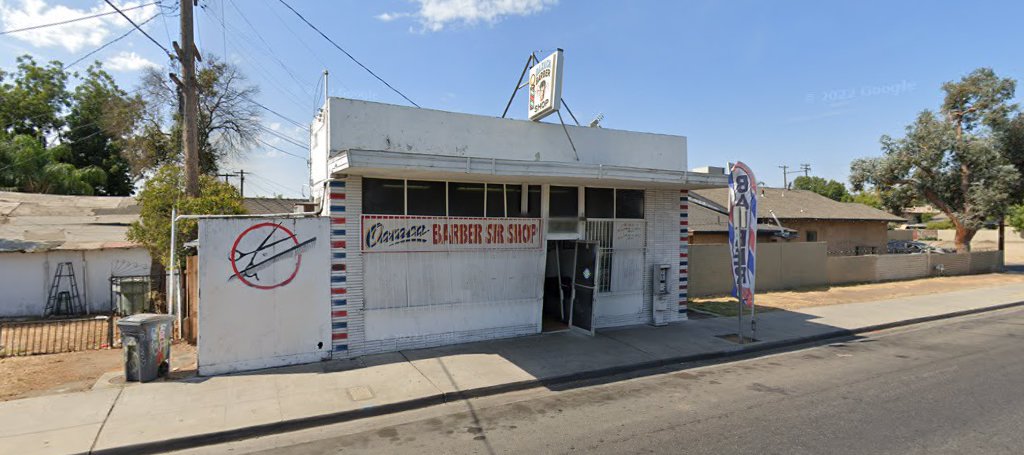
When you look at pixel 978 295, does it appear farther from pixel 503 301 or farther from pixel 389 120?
pixel 389 120

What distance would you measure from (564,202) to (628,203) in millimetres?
1641

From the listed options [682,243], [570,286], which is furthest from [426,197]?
[682,243]

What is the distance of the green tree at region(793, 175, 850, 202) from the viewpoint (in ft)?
261

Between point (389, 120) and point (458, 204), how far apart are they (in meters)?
1.91

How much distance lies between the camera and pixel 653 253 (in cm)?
1127

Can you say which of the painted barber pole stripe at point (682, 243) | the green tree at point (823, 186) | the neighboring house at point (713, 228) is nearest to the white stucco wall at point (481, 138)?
the painted barber pole stripe at point (682, 243)

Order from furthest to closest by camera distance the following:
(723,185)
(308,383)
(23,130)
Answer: (23,130) < (723,185) < (308,383)

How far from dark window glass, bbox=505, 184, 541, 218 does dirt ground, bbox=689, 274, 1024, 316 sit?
6.37 meters

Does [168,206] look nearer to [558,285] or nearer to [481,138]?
[481,138]

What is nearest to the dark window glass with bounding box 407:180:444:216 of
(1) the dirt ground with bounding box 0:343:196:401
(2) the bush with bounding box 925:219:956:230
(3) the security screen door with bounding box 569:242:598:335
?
(3) the security screen door with bounding box 569:242:598:335

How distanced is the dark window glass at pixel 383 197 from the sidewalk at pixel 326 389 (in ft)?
8.05

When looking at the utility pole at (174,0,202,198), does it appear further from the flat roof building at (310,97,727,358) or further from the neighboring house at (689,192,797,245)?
the neighboring house at (689,192,797,245)

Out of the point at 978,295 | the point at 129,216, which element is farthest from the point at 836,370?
the point at 129,216

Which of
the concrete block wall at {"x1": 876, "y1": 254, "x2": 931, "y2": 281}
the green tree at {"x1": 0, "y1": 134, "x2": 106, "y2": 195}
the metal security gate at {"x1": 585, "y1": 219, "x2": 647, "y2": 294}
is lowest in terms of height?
the concrete block wall at {"x1": 876, "y1": 254, "x2": 931, "y2": 281}
